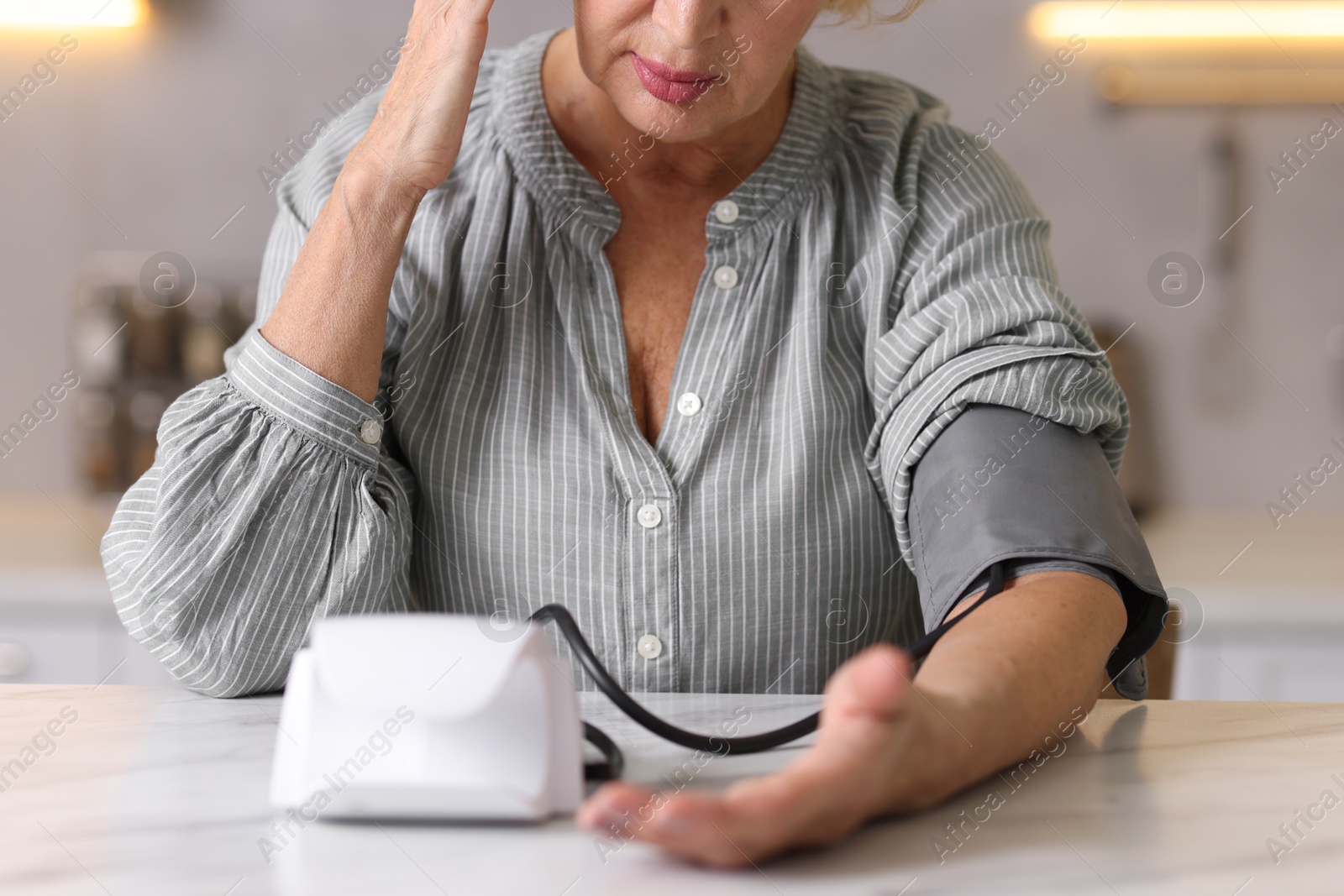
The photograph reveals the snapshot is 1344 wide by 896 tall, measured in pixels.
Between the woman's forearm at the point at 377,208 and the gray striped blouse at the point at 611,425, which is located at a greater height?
the woman's forearm at the point at 377,208

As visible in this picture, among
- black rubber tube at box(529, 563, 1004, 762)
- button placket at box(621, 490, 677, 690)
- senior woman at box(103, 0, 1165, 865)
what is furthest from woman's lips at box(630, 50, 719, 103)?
black rubber tube at box(529, 563, 1004, 762)

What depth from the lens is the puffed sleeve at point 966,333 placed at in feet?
2.69

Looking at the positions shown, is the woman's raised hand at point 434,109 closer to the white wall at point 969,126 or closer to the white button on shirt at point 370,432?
the white button on shirt at point 370,432

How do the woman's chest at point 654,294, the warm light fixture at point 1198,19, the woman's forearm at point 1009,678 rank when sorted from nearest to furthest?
the woman's forearm at point 1009,678
the woman's chest at point 654,294
the warm light fixture at point 1198,19

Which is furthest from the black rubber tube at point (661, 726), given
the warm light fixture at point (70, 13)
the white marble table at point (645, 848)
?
the warm light fixture at point (70, 13)

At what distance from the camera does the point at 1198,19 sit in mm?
2379

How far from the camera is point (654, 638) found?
36.1 inches

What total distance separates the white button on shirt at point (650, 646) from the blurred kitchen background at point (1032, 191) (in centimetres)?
179

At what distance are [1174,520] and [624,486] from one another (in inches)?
71.9

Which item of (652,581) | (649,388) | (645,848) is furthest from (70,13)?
(645,848)

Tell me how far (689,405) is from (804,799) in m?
0.50

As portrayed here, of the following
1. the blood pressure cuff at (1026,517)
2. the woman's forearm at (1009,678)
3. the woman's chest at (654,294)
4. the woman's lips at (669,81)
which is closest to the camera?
the woman's forearm at (1009,678)

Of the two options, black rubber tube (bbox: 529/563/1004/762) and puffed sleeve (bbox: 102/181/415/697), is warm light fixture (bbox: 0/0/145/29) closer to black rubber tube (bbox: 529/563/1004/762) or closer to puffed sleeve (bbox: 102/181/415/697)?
puffed sleeve (bbox: 102/181/415/697)

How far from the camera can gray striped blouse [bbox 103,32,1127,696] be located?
33.1 inches
